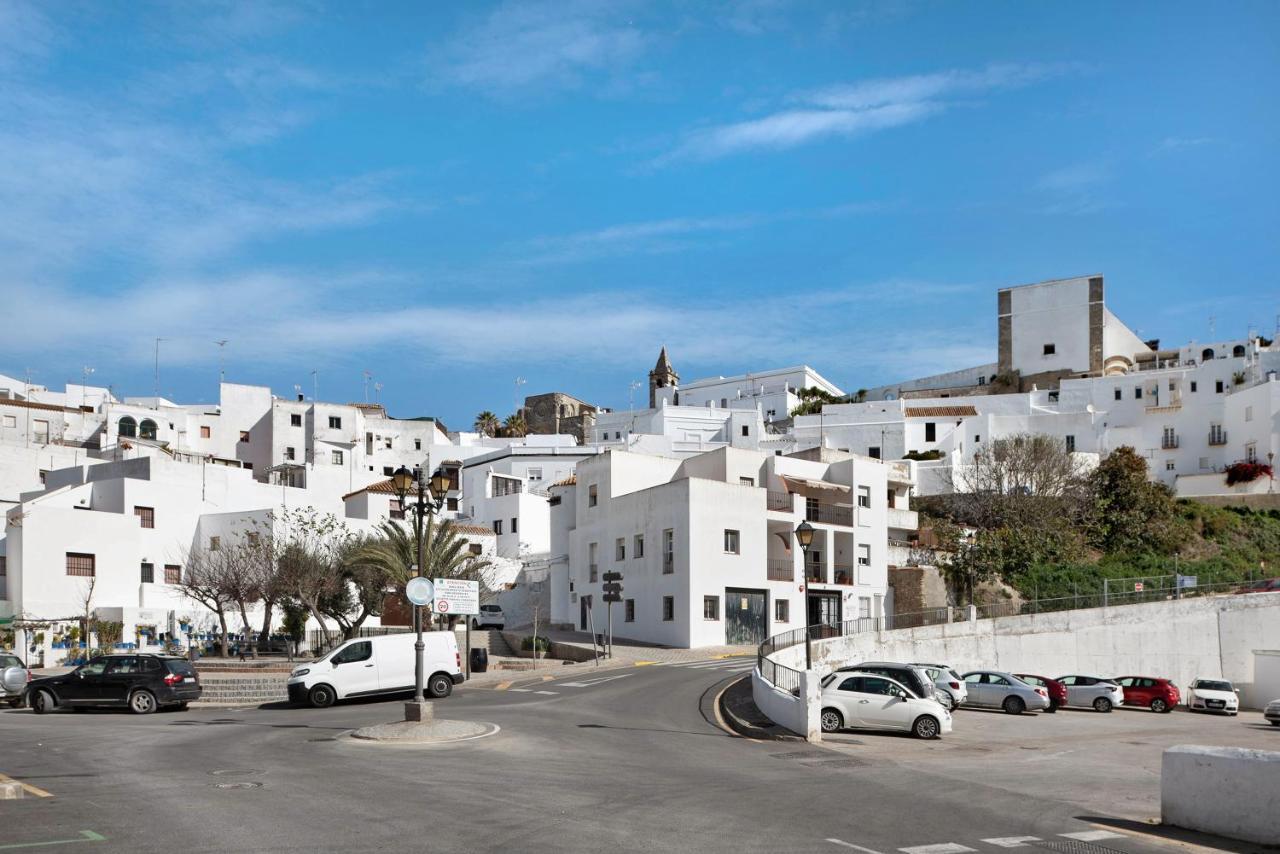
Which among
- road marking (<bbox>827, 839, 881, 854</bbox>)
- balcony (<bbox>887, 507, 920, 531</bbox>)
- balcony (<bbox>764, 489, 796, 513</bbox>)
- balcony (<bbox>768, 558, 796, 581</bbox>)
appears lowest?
road marking (<bbox>827, 839, 881, 854</bbox>)

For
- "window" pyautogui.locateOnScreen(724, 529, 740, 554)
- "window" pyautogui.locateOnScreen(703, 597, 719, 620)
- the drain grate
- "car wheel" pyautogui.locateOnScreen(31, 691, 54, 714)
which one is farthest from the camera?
"window" pyautogui.locateOnScreen(724, 529, 740, 554)

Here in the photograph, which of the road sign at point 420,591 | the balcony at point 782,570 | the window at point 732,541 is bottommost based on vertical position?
the balcony at point 782,570

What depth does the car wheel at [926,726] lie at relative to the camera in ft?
78.9

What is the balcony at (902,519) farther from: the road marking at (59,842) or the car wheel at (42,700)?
the road marking at (59,842)

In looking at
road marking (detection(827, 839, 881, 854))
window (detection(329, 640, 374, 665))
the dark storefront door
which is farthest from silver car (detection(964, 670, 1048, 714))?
road marking (detection(827, 839, 881, 854))

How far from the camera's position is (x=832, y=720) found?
24.3 metres

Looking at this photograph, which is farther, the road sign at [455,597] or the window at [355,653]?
the window at [355,653]

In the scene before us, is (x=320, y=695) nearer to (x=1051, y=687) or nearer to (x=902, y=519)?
(x=1051, y=687)

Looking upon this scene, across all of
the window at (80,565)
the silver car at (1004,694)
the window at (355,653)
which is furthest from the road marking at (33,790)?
the window at (80,565)

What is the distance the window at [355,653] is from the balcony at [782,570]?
94.6 feet

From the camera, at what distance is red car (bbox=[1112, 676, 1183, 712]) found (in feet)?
135

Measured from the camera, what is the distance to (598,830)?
39.1ft

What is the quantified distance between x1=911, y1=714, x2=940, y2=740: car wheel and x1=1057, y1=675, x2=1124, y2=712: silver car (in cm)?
1723

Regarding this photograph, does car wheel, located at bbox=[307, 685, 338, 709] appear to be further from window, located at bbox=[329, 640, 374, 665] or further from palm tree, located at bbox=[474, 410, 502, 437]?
palm tree, located at bbox=[474, 410, 502, 437]
